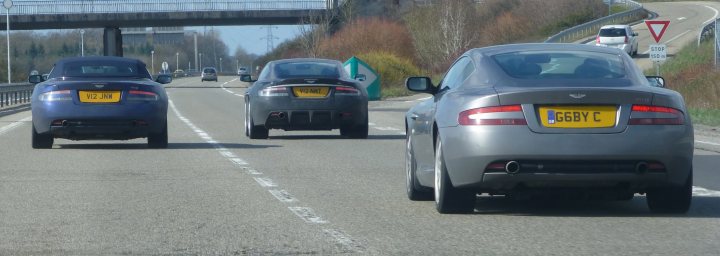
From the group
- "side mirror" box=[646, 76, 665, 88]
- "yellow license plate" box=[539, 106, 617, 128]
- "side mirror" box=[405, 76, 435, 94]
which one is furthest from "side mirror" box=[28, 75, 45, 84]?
"yellow license plate" box=[539, 106, 617, 128]

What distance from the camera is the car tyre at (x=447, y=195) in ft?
34.1

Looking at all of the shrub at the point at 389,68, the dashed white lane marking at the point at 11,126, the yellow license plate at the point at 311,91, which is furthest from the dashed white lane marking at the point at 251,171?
the shrub at the point at 389,68

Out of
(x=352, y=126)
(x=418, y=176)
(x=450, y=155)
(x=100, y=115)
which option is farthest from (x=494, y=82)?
(x=352, y=126)

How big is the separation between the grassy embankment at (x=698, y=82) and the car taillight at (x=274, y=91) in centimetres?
818

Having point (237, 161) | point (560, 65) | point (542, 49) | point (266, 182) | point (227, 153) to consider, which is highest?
point (542, 49)

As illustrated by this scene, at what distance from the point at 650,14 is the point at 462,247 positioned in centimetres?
8836

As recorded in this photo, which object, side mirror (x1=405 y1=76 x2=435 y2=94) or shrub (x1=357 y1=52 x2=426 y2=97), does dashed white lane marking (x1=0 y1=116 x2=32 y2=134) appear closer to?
side mirror (x1=405 y1=76 x2=435 y2=94)

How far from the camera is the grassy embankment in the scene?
28.5 meters

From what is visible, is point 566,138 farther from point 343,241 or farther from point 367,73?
point 367,73

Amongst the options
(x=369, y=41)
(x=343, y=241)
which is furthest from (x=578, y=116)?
(x=369, y=41)

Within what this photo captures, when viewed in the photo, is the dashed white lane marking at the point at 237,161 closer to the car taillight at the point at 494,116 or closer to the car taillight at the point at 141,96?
the car taillight at the point at 141,96

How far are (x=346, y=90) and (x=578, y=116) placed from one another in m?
12.4

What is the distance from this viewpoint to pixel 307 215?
1082cm

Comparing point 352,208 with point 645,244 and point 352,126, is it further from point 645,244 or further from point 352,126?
point 352,126
